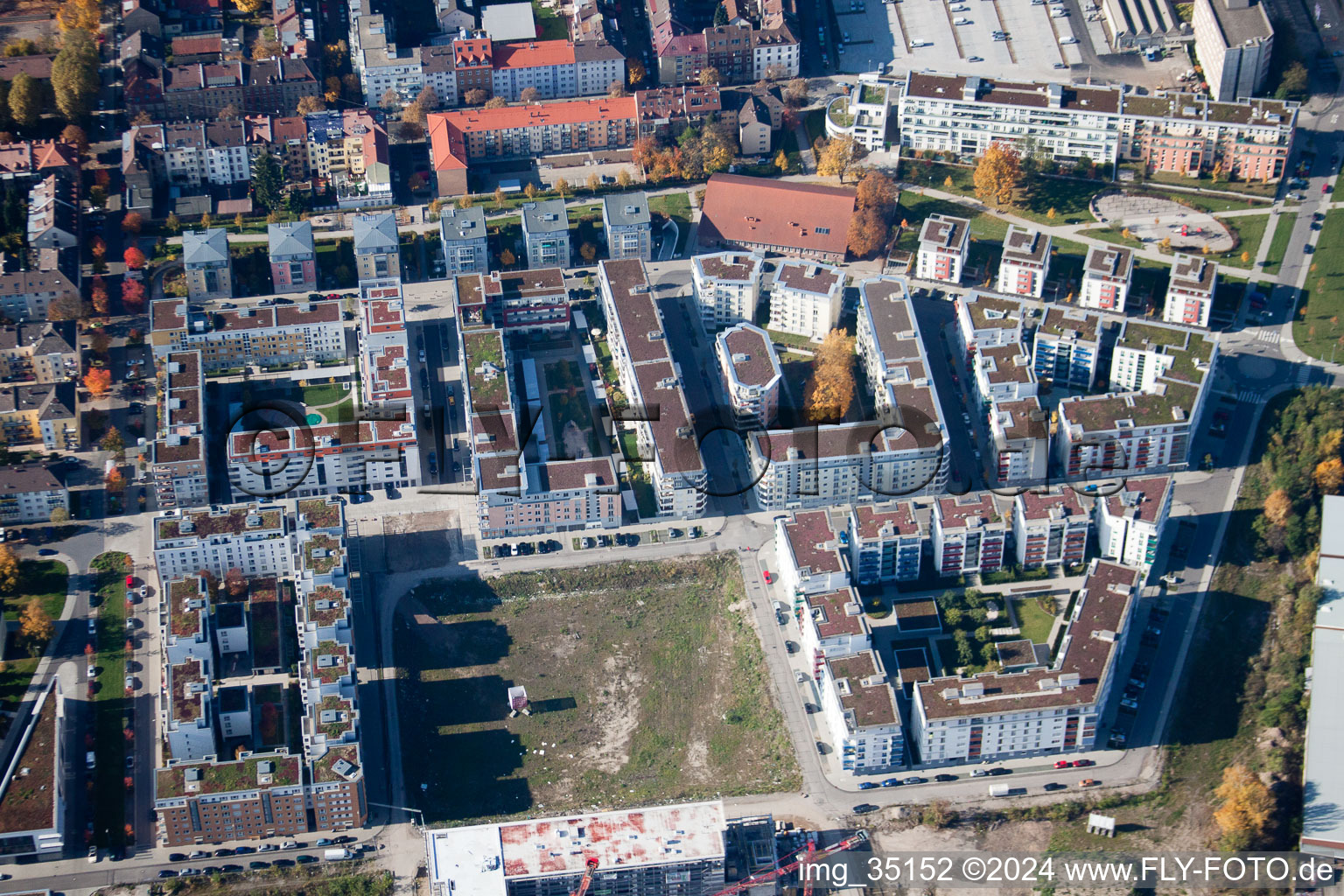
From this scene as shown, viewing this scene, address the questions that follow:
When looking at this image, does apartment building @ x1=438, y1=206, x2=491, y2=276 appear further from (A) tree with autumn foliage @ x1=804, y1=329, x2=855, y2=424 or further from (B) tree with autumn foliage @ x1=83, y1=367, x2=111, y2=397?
(A) tree with autumn foliage @ x1=804, y1=329, x2=855, y2=424

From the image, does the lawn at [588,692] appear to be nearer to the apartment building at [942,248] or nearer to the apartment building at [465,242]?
the apartment building at [465,242]

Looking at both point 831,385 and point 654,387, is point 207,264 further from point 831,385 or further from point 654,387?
point 831,385

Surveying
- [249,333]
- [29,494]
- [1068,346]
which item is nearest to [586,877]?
[29,494]

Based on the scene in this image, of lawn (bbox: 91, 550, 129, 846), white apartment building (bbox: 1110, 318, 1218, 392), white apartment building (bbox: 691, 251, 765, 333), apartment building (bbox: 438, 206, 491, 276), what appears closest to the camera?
lawn (bbox: 91, 550, 129, 846)

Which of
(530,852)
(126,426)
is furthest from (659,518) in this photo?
(126,426)

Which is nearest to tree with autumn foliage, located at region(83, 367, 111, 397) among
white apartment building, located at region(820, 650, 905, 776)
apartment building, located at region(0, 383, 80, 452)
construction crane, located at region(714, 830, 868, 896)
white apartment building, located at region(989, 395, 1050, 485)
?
apartment building, located at region(0, 383, 80, 452)

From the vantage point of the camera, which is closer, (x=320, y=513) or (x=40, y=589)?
(x=40, y=589)
